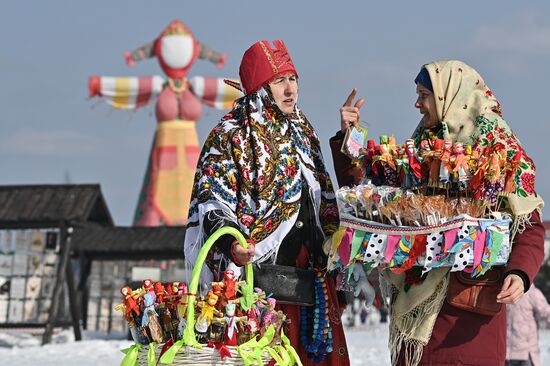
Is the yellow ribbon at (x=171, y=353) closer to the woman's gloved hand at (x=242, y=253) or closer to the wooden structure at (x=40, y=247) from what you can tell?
the woman's gloved hand at (x=242, y=253)

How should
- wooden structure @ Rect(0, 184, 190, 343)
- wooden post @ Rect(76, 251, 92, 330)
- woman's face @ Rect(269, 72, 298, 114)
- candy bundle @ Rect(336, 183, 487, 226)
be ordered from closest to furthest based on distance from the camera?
candy bundle @ Rect(336, 183, 487, 226) → woman's face @ Rect(269, 72, 298, 114) → wooden structure @ Rect(0, 184, 190, 343) → wooden post @ Rect(76, 251, 92, 330)

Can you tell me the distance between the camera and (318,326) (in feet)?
15.1

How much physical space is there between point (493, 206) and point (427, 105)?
457 mm

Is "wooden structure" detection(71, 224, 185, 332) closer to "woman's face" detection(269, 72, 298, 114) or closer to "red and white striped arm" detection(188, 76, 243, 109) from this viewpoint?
"woman's face" detection(269, 72, 298, 114)

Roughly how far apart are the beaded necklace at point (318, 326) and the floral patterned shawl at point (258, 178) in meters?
0.23

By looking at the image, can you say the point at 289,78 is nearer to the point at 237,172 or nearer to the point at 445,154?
the point at 237,172

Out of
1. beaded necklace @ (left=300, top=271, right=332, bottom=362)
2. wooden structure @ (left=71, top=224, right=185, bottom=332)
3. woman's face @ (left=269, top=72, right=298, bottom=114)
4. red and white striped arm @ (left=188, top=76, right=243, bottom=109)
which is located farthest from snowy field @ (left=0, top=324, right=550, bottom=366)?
red and white striped arm @ (left=188, top=76, right=243, bottom=109)

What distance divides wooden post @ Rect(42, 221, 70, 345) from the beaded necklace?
11.1 metres

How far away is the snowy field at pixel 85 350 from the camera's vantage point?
40.8 ft

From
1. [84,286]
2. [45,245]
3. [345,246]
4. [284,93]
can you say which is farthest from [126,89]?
[345,246]

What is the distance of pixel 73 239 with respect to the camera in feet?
54.0

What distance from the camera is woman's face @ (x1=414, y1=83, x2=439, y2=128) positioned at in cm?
430

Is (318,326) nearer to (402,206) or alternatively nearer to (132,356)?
(402,206)

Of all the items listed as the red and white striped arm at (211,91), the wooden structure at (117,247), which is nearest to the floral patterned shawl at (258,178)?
the wooden structure at (117,247)
